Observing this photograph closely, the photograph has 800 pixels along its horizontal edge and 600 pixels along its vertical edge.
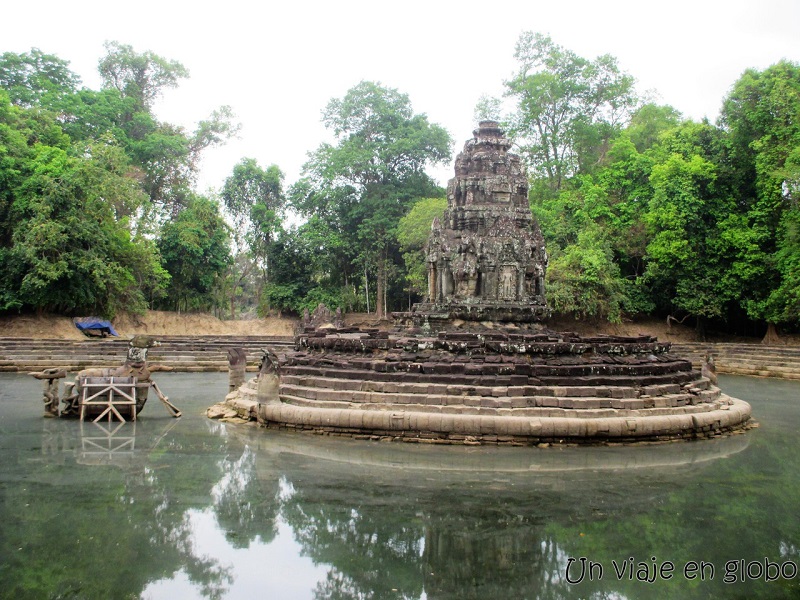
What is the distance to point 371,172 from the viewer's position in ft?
119

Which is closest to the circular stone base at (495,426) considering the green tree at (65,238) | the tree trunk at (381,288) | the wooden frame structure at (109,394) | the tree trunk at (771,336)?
the wooden frame structure at (109,394)

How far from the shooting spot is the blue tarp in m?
25.8

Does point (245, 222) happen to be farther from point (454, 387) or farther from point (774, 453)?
point (774, 453)

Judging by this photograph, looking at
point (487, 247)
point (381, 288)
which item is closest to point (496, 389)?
point (487, 247)

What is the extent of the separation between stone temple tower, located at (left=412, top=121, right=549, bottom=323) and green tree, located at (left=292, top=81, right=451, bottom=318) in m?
18.4

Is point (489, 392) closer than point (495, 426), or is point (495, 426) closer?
point (495, 426)

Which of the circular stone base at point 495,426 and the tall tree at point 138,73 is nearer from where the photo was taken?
the circular stone base at point 495,426

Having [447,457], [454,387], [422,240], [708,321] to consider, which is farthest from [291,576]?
[708,321]

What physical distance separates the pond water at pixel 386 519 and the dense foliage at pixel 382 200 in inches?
753

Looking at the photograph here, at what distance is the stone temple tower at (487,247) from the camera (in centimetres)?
1391

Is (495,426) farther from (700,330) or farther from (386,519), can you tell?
(700,330)

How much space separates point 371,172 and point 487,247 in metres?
22.7

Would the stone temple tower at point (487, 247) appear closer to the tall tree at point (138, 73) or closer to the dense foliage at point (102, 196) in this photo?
the dense foliage at point (102, 196)

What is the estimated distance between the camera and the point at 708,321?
100ft
